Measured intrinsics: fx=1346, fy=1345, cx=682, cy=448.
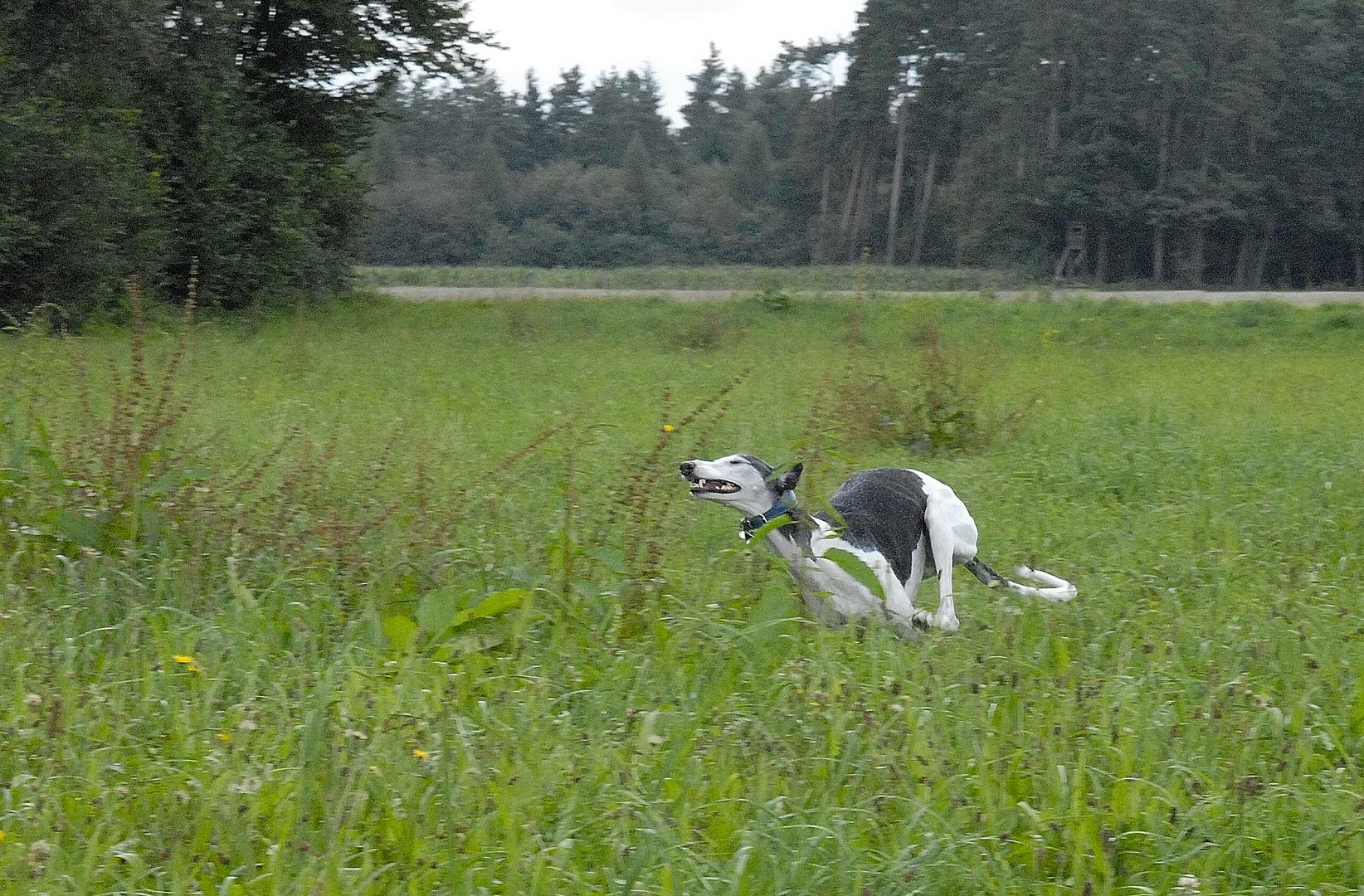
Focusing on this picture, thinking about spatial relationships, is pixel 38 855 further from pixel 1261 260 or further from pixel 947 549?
pixel 1261 260

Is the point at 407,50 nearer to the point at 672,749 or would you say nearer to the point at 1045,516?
the point at 1045,516

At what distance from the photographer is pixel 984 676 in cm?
422

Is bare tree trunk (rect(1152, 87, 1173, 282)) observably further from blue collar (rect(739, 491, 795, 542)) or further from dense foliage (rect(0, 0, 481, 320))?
blue collar (rect(739, 491, 795, 542))

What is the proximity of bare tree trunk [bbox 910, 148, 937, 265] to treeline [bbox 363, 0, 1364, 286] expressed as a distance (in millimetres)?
123

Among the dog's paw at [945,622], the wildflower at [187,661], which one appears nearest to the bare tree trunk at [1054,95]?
the dog's paw at [945,622]

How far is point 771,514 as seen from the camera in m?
4.68

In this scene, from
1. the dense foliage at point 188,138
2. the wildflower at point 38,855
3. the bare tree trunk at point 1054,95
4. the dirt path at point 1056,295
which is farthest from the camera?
the bare tree trunk at point 1054,95

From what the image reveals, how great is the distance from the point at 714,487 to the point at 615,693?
88 cm

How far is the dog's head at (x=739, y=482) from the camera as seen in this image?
464 centimetres

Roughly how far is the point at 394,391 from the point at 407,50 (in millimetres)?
12056

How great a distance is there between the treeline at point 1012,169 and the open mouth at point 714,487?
20.6 meters

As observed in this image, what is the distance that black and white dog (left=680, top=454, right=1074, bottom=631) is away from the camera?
182 inches

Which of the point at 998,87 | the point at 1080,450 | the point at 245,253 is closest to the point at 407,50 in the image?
the point at 245,253

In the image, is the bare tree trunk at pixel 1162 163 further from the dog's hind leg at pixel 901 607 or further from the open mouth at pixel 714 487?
the open mouth at pixel 714 487
